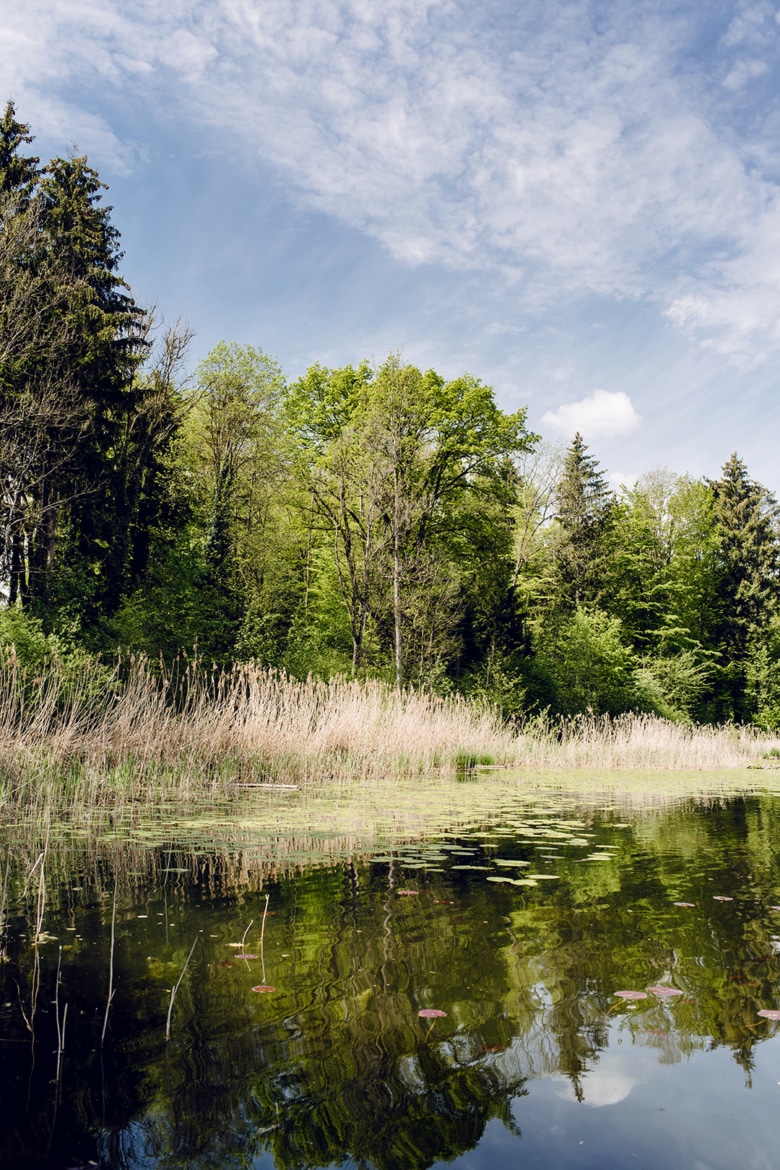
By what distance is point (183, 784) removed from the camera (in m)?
8.69

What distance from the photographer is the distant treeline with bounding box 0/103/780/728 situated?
17516mm

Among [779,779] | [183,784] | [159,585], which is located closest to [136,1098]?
[183,784]

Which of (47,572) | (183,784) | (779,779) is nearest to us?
(183,784)

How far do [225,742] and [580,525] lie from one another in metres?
24.2

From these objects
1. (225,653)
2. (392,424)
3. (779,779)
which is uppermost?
(392,424)

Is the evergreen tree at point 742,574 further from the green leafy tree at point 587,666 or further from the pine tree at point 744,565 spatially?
the green leafy tree at point 587,666

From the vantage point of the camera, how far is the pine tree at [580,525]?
3156cm

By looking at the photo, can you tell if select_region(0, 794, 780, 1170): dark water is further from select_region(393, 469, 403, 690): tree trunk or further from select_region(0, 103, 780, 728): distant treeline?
select_region(393, 469, 403, 690): tree trunk

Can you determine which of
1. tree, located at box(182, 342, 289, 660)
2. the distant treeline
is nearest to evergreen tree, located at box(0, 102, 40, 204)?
the distant treeline

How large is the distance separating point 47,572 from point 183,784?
9.90 metres

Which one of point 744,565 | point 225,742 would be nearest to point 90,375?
point 225,742

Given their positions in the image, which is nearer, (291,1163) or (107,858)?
(291,1163)

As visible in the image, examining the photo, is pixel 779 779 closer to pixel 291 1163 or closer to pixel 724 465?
pixel 291 1163

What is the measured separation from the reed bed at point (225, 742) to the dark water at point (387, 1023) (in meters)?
3.59
